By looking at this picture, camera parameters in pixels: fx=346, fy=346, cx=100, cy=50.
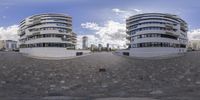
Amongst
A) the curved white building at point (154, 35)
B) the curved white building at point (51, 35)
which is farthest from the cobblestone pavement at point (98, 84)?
the curved white building at point (154, 35)

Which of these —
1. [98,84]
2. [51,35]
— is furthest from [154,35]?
[98,84]

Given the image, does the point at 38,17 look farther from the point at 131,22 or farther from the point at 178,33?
the point at 178,33

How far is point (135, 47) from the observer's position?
137625mm

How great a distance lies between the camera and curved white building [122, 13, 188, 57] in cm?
13012

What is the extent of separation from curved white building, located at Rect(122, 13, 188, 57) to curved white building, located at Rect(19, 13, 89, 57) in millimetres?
25507

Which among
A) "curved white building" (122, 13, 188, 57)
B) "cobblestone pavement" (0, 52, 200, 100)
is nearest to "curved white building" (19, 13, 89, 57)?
"curved white building" (122, 13, 188, 57)

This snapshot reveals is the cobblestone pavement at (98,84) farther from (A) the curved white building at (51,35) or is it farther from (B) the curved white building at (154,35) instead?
(B) the curved white building at (154,35)

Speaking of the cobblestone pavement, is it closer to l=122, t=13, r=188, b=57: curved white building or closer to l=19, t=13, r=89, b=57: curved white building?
l=19, t=13, r=89, b=57: curved white building

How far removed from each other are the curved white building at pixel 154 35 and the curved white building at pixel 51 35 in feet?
83.7

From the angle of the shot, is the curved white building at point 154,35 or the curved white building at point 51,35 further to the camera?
the curved white building at point 154,35

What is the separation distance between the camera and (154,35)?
5246 inches

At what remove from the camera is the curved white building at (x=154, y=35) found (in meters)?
130

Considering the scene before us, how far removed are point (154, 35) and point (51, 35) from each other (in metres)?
39.4

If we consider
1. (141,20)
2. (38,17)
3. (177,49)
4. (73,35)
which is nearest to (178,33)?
(177,49)
